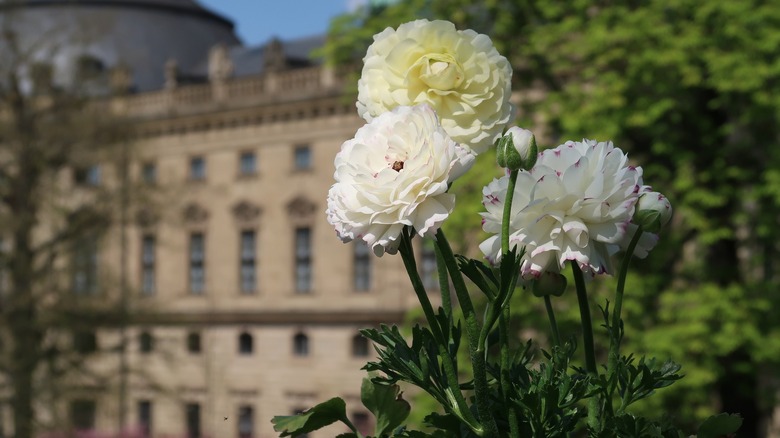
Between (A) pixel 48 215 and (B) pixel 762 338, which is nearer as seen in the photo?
(B) pixel 762 338

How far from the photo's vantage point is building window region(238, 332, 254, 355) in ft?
136

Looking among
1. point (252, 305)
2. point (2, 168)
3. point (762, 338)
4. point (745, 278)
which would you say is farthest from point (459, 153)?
point (252, 305)

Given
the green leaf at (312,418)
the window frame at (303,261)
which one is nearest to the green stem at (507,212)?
the green leaf at (312,418)

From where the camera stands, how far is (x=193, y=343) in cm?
4266

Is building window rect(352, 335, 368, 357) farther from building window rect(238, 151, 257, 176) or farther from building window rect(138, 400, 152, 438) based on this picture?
building window rect(138, 400, 152, 438)

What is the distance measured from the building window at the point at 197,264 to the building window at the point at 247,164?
9.32 feet

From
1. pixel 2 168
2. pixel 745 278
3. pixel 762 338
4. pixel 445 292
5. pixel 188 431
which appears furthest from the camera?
pixel 188 431

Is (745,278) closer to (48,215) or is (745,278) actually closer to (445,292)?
(48,215)

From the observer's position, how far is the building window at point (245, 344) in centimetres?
4153

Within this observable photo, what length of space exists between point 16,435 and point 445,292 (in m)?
22.4

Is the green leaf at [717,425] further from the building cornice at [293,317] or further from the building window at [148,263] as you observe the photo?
the building window at [148,263]

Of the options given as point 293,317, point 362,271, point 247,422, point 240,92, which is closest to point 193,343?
point 247,422

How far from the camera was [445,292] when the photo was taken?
7.75ft

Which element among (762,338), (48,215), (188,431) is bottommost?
(188,431)
